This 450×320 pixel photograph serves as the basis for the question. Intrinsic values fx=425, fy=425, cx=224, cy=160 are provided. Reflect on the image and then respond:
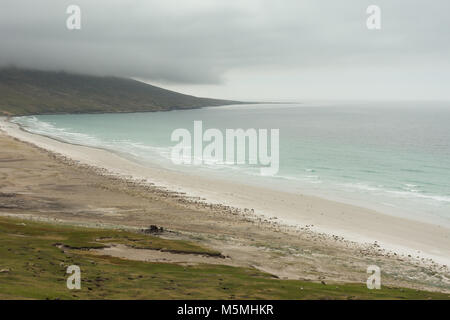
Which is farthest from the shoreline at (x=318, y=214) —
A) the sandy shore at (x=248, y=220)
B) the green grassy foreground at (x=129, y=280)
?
the green grassy foreground at (x=129, y=280)

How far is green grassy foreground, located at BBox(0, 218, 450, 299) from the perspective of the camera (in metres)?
25.9

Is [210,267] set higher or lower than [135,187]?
lower

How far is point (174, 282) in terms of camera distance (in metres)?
29.5

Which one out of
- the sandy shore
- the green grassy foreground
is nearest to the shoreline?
the sandy shore

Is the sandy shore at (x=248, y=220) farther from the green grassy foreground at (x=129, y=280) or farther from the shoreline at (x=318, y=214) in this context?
the green grassy foreground at (x=129, y=280)

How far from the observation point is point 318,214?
191ft

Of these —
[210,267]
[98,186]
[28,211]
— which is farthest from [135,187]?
[210,267]

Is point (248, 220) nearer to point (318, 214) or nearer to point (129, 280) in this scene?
point (318, 214)

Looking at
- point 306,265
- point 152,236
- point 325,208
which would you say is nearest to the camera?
point 306,265

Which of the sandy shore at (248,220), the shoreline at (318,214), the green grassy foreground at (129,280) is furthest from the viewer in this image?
the shoreline at (318,214)

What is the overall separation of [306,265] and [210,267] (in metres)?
8.81

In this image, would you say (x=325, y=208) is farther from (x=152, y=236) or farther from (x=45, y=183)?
(x=45, y=183)

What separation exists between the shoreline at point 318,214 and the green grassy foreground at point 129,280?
16.6m

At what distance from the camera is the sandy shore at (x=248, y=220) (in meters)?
38.2
